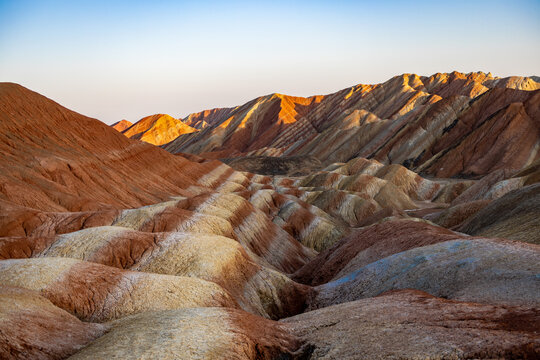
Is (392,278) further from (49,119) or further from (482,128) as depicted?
(482,128)

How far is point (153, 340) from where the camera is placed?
1355 cm

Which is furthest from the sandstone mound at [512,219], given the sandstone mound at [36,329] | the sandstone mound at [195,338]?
the sandstone mound at [36,329]

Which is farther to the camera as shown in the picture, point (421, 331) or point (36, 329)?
point (36, 329)

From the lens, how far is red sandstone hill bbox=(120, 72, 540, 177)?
325 ft

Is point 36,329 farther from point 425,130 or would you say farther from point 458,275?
point 425,130

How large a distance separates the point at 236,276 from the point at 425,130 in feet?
359

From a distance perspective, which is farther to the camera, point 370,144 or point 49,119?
point 370,144

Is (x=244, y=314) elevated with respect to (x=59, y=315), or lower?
lower

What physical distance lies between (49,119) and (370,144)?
98433 millimetres

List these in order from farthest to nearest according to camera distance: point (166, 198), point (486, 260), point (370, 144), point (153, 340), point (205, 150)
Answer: point (205, 150)
point (370, 144)
point (166, 198)
point (486, 260)
point (153, 340)

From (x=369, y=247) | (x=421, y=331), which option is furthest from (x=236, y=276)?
(x=421, y=331)

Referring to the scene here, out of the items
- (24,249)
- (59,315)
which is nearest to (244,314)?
(59,315)

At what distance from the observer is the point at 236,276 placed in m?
26.6

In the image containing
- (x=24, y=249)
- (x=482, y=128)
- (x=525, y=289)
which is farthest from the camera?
(x=482, y=128)
